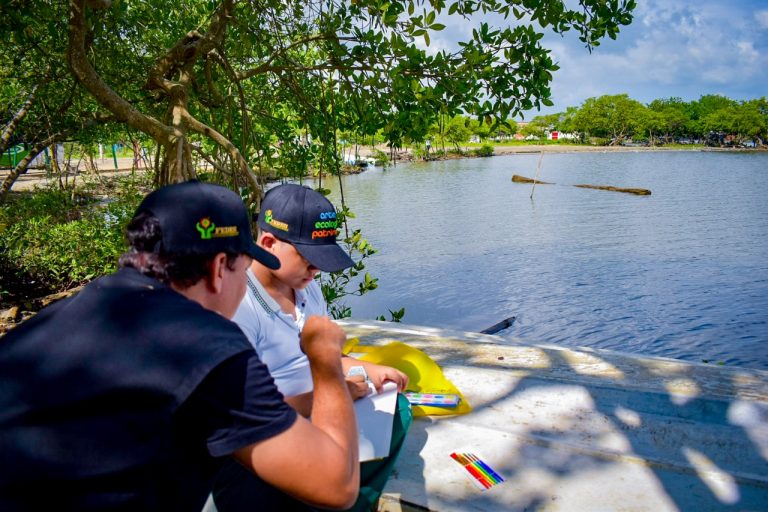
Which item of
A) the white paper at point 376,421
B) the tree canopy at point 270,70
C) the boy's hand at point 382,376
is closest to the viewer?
the white paper at point 376,421

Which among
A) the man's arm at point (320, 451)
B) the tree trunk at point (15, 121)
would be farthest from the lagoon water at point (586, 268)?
the tree trunk at point (15, 121)

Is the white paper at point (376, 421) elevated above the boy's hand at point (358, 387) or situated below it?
below

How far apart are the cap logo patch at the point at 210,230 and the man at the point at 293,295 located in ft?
→ 2.45

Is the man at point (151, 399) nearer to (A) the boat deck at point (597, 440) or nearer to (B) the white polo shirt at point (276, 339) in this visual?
(B) the white polo shirt at point (276, 339)

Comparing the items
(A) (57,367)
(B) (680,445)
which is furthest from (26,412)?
(B) (680,445)

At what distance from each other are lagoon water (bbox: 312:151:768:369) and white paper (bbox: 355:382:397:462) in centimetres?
258

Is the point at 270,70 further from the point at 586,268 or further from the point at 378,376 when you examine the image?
the point at 586,268

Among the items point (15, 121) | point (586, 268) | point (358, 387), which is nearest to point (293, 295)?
point (358, 387)

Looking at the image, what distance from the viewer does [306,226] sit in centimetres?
248

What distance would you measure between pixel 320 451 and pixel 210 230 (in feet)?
1.92

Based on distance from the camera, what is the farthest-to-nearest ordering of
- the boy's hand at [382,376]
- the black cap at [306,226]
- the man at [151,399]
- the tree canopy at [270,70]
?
the tree canopy at [270,70], the boy's hand at [382,376], the black cap at [306,226], the man at [151,399]

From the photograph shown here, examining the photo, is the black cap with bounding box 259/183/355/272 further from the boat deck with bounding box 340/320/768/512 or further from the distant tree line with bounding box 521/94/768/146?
the distant tree line with bounding box 521/94/768/146

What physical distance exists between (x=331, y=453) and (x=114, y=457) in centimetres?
47

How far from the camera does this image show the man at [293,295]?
234cm
